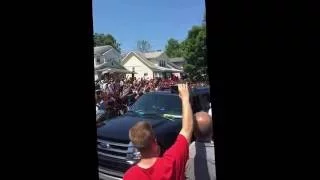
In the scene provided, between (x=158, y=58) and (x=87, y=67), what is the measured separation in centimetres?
5992

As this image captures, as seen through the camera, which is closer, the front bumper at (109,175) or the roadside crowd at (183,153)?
the roadside crowd at (183,153)

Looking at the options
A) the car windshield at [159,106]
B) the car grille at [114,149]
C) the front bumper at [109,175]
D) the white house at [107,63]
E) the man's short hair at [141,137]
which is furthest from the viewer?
the white house at [107,63]

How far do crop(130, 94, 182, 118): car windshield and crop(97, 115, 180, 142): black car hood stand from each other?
255 mm

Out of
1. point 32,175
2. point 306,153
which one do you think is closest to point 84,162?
point 32,175

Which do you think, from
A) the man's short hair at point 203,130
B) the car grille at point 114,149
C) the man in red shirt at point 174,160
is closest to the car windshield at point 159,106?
the car grille at point 114,149

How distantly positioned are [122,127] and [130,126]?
15 cm

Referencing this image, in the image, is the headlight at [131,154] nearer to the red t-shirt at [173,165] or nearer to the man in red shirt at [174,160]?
the man in red shirt at [174,160]

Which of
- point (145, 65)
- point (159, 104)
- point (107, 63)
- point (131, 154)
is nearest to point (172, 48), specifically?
point (145, 65)

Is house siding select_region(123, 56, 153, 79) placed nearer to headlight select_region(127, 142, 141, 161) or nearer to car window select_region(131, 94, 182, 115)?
car window select_region(131, 94, 182, 115)

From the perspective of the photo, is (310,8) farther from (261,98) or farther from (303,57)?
(261,98)

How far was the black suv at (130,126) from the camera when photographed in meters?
5.54

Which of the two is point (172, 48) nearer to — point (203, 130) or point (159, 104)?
point (159, 104)

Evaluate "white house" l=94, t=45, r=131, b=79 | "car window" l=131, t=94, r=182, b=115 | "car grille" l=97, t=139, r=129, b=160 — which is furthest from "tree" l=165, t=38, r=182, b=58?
"car grille" l=97, t=139, r=129, b=160

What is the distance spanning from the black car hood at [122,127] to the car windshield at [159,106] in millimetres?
255
